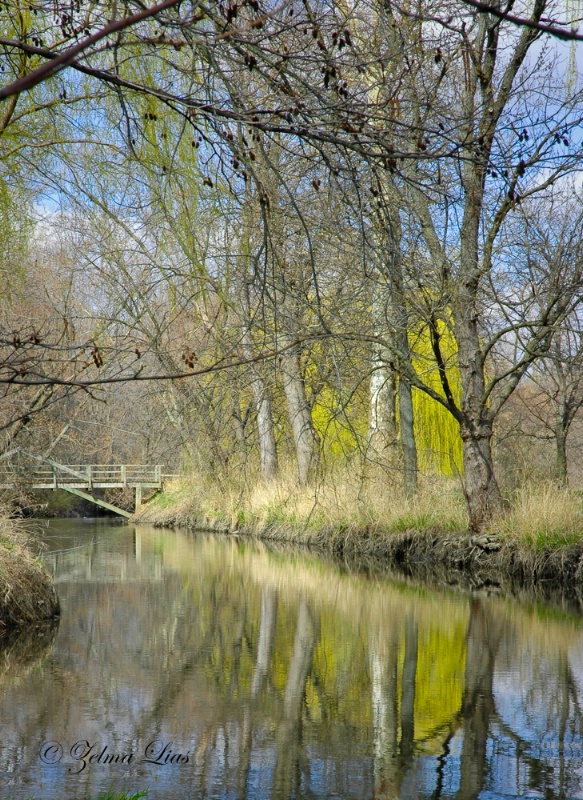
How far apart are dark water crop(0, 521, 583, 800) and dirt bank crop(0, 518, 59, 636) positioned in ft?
0.94

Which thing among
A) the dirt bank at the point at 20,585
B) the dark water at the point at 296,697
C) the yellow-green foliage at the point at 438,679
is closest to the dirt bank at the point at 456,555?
the dark water at the point at 296,697

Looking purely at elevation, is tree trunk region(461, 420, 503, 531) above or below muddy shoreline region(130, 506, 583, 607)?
above

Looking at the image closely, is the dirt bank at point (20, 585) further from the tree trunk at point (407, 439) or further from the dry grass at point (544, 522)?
the tree trunk at point (407, 439)

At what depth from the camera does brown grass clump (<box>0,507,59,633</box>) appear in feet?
29.5

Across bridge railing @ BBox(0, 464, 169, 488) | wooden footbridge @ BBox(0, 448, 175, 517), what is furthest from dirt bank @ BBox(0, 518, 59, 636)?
wooden footbridge @ BBox(0, 448, 175, 517)

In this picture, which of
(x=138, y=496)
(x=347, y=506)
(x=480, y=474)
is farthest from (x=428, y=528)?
(x=138, y=496)

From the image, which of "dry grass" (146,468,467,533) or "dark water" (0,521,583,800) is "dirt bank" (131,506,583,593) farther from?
"dark water" (0,521,583,800)

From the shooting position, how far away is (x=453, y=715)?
6406mm

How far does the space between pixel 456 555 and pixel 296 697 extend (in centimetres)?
788

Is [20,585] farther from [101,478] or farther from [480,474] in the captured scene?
[101,478]

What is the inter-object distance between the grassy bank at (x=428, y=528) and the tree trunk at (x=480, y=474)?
238 millimetres

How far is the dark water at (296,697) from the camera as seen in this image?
198 inches

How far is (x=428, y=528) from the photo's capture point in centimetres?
1559

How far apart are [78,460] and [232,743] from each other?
34.8 meters
